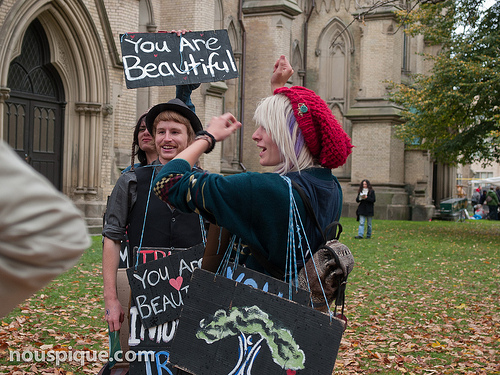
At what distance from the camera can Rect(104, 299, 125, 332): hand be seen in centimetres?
308

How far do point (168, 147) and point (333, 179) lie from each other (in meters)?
1.11

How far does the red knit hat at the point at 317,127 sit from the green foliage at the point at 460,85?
49.0ft

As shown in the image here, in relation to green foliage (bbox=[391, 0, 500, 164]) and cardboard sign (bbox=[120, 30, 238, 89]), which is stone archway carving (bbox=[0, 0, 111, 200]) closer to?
green foliage (bbox=[391, 0, 500, 164])

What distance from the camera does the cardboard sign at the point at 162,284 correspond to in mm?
2951

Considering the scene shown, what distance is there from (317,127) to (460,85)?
1603 cm

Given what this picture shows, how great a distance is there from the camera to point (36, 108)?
14906 millimetres


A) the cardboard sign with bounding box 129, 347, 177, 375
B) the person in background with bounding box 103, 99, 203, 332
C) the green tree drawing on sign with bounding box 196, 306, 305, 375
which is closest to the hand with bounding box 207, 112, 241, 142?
the green tree drawing on sign with bounding box 196, 306, 305, 375

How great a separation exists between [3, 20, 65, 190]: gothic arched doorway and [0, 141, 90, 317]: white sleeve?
46.1 ft

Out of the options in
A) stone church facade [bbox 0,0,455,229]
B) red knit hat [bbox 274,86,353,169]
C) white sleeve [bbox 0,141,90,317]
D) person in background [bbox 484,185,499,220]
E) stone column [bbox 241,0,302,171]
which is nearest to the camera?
white sleeve [bbox 0,141,90,317]

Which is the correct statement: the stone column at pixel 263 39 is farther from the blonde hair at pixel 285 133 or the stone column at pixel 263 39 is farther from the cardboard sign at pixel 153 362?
the blonde hair at pixel 285 133

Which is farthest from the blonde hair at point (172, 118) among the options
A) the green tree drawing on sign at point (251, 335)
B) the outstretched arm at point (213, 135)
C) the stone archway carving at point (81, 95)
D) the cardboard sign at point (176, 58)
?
the stone archway carving at point (81, 95)

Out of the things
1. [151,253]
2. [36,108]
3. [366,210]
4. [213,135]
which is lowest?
[366,210]

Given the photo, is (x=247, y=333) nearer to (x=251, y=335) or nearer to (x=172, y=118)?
(x=251, y=335)

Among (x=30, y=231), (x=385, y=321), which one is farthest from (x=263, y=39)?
(x=30, y=231)
